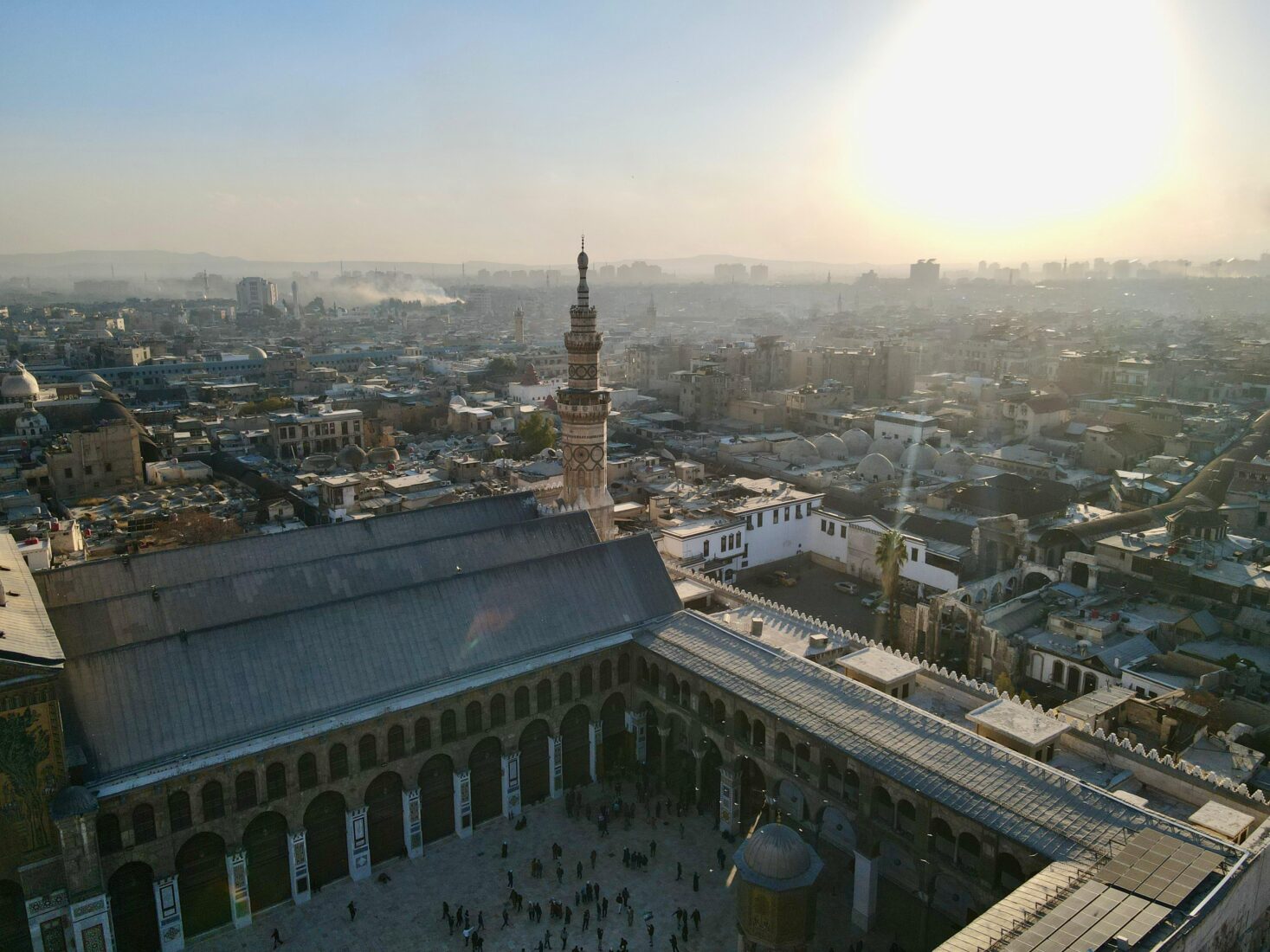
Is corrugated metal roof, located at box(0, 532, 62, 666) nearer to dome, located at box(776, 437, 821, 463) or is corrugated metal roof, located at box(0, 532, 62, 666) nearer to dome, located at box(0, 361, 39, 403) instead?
dome, located at box(776, 437, 821, 463)

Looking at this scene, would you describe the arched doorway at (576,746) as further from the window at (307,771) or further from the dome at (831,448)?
the dome at (831,448)

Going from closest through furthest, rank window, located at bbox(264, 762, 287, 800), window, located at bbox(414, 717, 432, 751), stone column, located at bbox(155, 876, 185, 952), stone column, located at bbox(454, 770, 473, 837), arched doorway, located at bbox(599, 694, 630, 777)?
1. stone column, located at bbox(155, 876, 185, 952)
2. window, located at bbox(264, 762, 287, 800)
3. window, located at bbox(414, 717, 432, 751)
4. stone column, located at bbox(454, 770, 473, 837)
5. arched doorway, located at bbox(599, 694, 630, 777)

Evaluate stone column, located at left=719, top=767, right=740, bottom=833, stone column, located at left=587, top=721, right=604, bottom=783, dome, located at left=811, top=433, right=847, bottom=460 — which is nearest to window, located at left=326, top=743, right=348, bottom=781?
stone column, located at left=587, top=721, right=604, bottom=783

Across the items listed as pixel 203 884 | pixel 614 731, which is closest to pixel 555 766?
pixel 614 731

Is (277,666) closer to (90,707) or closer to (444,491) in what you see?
(90,707)

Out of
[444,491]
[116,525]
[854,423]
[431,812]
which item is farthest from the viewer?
[854,423]

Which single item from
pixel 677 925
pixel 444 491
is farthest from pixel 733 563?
pixel 677 925
